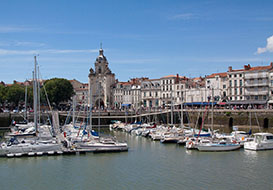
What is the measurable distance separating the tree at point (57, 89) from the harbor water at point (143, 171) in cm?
6494

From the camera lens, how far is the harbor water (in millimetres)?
24375

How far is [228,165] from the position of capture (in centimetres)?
2998

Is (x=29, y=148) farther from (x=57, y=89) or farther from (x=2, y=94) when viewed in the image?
(x=2, y=94)

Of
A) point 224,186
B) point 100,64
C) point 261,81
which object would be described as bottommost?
point 224,186

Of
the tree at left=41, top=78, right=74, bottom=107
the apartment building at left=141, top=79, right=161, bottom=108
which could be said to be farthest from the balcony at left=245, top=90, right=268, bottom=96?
the tree at left=41, top=78, right=74, bottom=107

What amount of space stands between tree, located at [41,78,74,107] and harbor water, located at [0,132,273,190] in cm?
6494

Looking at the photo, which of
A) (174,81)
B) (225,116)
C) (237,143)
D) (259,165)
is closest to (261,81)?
(225,116)

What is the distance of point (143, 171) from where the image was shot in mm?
28359

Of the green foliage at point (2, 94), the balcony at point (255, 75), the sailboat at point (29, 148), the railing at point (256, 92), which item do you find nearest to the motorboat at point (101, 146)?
the sailboat at point (29, 148)

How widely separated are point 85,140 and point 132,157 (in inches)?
258

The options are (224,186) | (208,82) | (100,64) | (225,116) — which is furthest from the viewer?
(100,64)

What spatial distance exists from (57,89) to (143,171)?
74.4 metres

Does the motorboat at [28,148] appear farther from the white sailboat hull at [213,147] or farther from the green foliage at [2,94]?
the green foliage at [2,94]

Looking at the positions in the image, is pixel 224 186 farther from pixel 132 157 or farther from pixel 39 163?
pixel 39 163
